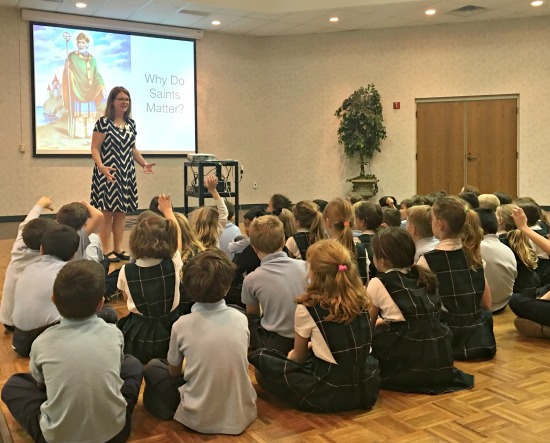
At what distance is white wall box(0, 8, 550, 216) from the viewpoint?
27.4ft

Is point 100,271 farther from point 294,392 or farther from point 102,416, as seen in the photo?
point 294,392

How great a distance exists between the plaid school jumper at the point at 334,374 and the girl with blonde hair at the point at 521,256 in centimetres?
175

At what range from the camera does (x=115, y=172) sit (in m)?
5.42

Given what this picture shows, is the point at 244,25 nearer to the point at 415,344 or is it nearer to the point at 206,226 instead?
the point at 206,226

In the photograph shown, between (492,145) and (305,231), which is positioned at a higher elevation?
(492,145)

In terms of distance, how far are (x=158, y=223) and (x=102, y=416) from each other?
0.98 metres

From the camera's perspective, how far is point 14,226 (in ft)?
26.1

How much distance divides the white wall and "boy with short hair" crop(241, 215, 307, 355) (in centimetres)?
656

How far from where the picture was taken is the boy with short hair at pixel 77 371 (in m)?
1.84

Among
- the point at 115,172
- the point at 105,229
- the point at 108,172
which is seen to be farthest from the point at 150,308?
the point at 115,172

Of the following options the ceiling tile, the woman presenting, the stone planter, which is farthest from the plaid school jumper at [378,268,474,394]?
the ceiling tile

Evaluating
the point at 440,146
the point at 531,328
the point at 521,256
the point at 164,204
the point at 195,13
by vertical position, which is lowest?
the point at 531,328

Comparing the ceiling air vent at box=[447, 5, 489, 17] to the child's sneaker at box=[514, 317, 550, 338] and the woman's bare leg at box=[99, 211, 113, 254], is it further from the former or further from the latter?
the child's sneaker at box=[514, 317, 550, 338]

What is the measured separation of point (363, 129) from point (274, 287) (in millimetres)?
7098
